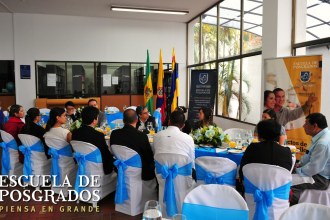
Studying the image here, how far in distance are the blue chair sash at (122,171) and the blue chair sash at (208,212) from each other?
1.65 meters

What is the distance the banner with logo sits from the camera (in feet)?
15.1

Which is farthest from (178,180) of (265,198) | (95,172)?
(95,172)

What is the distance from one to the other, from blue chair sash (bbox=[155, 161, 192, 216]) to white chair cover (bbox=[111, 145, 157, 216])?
0.42 meters

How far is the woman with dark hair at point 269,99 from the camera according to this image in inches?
209

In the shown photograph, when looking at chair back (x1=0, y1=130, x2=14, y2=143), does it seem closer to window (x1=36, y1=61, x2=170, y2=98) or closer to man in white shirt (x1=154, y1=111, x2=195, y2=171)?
man in white shirt (x1=154, y1=111, x2=195, y2=171)

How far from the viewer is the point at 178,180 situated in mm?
3293

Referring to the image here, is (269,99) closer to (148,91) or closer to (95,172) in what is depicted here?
(95,172)

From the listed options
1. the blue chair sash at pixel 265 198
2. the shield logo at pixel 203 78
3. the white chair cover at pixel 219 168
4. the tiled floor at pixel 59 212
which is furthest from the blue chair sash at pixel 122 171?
the shield logo at pixel 203 78

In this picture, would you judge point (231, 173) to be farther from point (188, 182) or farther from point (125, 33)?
point (125, 33)

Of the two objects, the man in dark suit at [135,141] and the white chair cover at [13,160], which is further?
the white chair cover at [13,160]

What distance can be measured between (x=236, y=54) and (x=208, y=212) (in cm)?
617

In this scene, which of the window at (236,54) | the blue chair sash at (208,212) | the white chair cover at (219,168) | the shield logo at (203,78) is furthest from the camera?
the shield logo at (203,78)

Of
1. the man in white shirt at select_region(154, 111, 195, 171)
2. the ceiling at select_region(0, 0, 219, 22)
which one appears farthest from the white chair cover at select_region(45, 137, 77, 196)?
the ceiling at select_region(0, 0, 219, 22)

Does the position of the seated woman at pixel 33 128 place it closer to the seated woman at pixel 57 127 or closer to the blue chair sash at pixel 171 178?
the seated woman at pixel 57 127
